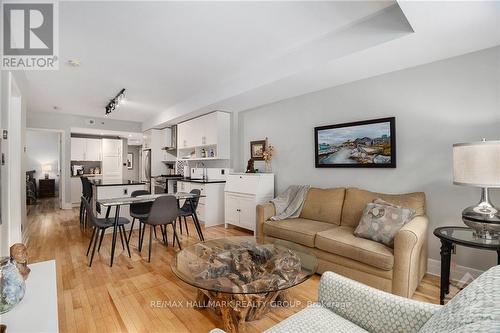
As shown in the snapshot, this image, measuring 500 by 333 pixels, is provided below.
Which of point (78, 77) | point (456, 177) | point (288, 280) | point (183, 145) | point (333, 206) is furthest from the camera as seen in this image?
point (183, 145)

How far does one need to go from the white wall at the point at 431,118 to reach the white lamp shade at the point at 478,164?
0.68m

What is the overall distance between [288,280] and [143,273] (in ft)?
6.03

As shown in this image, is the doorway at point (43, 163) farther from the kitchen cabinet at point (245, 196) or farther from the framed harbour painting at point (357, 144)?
the framed harbour painting at point (357, 144)

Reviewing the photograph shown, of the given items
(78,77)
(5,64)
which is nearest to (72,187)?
(78,77)

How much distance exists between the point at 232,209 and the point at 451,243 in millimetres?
3305

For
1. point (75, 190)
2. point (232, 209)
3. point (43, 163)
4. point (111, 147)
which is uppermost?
point (111, 147)

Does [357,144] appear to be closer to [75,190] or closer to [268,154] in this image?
[268,154]

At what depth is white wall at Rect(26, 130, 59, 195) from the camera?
342 inches

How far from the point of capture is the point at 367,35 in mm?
2334

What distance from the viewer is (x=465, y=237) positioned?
6.59ft

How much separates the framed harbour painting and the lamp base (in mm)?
981

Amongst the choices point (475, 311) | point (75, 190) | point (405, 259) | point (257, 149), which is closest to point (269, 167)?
point (257, 149)

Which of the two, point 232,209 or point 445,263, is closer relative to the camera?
point 445,263

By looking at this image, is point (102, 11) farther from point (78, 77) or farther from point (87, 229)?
point (87, 229)
